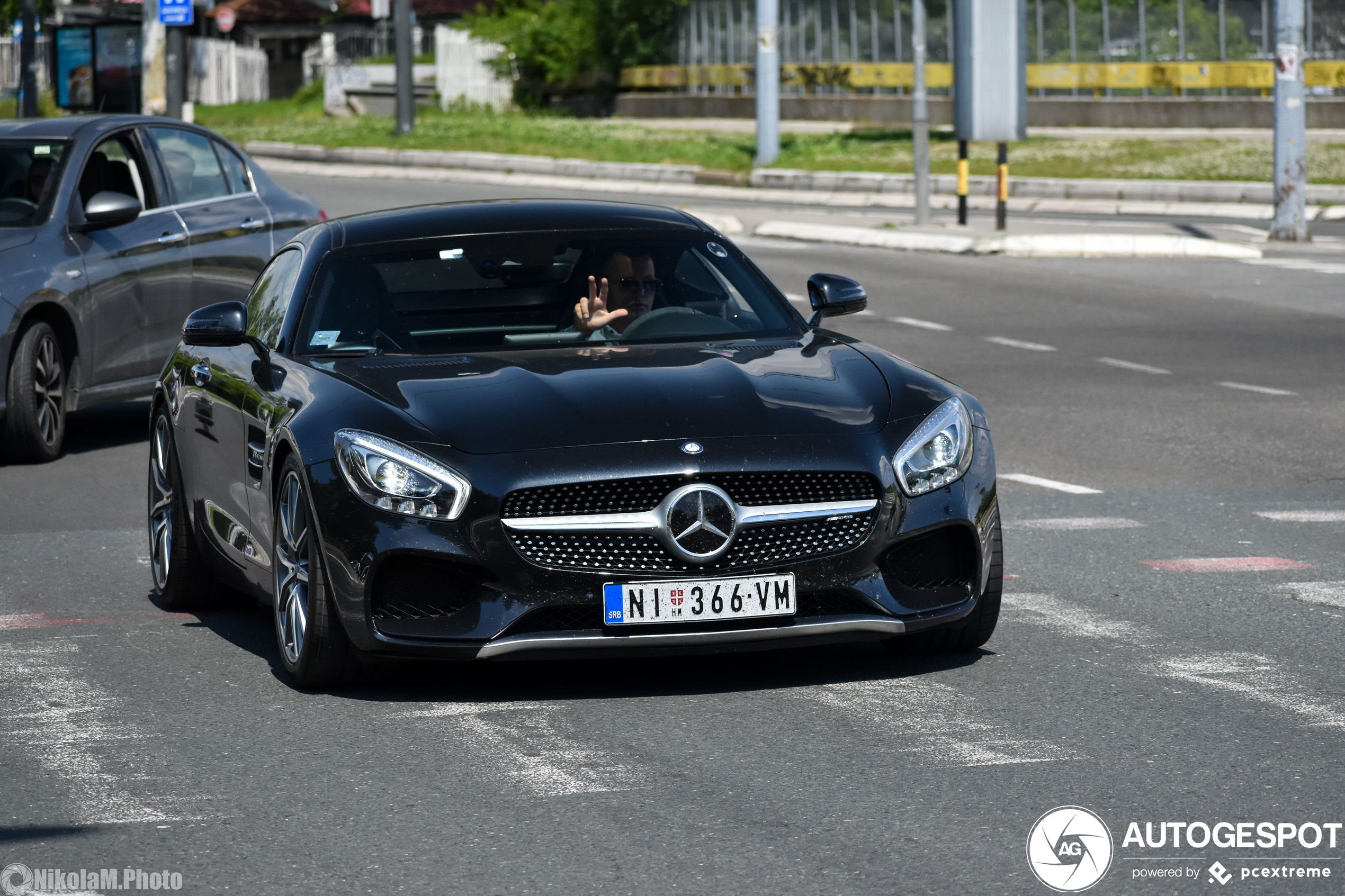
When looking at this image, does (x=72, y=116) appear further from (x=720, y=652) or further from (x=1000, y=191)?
(x=1000, y=191)

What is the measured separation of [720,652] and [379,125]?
44.2 metres

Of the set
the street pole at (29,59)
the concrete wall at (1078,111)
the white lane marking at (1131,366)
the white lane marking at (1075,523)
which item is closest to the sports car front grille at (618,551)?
the white lane marking at (1075,523)

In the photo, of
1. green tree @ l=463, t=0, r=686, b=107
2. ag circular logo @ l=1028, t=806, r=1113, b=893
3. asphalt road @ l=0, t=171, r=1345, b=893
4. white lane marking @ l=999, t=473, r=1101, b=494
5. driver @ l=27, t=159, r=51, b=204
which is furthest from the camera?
green tree @ l=463, t=0, r=686, b=107

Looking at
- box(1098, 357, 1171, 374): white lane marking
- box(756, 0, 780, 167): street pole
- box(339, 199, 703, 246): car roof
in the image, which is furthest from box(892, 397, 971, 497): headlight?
box(756, 0, 780, 167): street pole

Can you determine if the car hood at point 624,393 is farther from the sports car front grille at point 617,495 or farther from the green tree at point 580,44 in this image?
the green tree at point 580,44

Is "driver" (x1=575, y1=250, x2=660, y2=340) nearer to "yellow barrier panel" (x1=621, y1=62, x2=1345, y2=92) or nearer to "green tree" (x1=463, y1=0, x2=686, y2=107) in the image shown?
"yellow barrier panel" (x1=621, y1=62, x2=1345, y2=92)

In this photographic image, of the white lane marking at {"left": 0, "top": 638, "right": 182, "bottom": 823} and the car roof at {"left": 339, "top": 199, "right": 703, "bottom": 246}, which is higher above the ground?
the car roof at {"left": 339, "top": 199, "right": 703, "bottom": 246}

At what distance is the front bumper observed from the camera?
5.82 metres

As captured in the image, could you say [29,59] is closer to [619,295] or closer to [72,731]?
[619,295]

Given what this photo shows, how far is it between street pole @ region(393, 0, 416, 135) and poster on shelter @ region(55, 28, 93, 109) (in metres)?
7.62

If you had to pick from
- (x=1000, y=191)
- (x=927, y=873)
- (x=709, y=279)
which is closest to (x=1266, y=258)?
(x=1000, y=191)

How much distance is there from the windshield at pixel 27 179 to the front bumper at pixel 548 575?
6331 mm

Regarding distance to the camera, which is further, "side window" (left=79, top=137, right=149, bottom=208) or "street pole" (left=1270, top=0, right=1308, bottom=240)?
"street pole" (left=1270, top=0, right=1308, bottom=240)

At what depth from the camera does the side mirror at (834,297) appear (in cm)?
751
